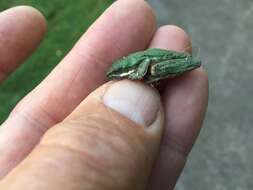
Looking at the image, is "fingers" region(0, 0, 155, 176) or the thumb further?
"fingers" region(0, 0, 155, 176)

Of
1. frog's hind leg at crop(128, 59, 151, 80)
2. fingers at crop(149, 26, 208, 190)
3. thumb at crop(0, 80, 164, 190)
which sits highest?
frog's hind leg at crop(128, 59, 151, 80)

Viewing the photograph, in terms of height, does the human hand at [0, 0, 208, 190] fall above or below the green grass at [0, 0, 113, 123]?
above

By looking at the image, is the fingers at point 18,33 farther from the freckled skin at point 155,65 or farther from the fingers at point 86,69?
the freckled skin at point 155,65

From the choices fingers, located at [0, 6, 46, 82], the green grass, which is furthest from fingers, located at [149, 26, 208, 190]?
the green grass

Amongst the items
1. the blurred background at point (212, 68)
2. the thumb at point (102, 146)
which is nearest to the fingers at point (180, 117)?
the thumb at point (102, 146)

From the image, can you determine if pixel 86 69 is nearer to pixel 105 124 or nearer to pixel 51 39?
pixel 105 124

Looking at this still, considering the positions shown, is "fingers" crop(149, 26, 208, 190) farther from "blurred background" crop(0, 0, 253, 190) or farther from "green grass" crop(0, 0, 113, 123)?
"green grass" crop(0, 0, 113, 123)

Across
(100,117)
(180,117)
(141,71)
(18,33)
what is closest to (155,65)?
(141,71)

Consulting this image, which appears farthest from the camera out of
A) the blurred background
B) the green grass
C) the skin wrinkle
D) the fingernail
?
the green grass
